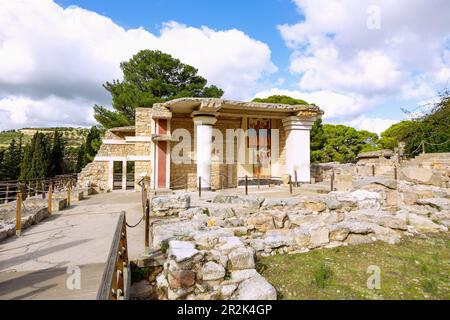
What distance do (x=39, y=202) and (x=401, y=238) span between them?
10277 mm

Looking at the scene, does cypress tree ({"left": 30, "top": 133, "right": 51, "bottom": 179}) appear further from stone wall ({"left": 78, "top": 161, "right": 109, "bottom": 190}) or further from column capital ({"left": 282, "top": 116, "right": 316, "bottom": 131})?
column capital ({"left": 282, "top": 116, "right": 316, "bottom": 131})

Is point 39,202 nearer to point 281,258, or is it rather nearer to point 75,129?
point 281,258

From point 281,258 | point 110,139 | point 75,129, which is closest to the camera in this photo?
point 281,258

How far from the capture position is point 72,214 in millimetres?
7562

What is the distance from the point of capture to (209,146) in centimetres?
1185

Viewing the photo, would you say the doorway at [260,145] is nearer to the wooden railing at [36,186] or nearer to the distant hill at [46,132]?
the wooden railing at [36,186]

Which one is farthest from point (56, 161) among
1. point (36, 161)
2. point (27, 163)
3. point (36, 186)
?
point (36, 186)

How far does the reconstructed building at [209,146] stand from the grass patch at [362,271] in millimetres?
7419

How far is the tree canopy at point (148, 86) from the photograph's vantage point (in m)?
19.6

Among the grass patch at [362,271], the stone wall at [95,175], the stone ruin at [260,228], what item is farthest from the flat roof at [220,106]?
the grass patch at [362,271]

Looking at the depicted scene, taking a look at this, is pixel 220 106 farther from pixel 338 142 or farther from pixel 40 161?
pixel 338 142

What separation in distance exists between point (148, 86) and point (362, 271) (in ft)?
64.4

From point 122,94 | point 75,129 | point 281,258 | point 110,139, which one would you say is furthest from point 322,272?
point 75,129

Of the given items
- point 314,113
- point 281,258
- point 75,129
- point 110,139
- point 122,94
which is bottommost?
point 281,258
